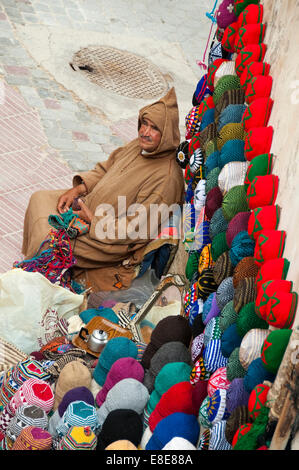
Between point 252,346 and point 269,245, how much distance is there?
32 centimetres

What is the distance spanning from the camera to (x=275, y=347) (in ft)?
5.84

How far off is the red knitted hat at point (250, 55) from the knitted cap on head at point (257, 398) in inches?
60.7

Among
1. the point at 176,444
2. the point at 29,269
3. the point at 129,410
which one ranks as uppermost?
the point at 176,444

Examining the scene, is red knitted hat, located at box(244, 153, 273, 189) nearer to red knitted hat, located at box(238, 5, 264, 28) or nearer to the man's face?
red knitted hat, located at box(238, 5, 264, 28)

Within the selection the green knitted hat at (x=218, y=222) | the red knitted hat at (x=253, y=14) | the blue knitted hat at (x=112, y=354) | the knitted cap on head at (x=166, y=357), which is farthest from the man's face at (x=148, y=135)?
the knitted cap on head at (x=166, y=357)

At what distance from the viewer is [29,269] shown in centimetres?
407

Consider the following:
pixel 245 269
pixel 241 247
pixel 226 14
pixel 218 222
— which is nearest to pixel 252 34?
pixel 226 14

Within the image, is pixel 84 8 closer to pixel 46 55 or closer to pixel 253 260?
pixel 46 55

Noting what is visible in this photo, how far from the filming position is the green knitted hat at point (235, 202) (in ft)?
8.34

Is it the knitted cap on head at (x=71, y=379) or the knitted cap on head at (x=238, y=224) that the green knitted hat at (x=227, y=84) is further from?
the knitted cap on head at (x=71, y=379)

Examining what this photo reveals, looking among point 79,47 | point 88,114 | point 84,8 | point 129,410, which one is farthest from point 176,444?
point 84,8

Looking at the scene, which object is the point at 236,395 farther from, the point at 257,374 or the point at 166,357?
the point at 166,357

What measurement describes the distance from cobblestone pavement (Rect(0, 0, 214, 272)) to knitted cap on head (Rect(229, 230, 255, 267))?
2442 mm

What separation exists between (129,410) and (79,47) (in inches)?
210
